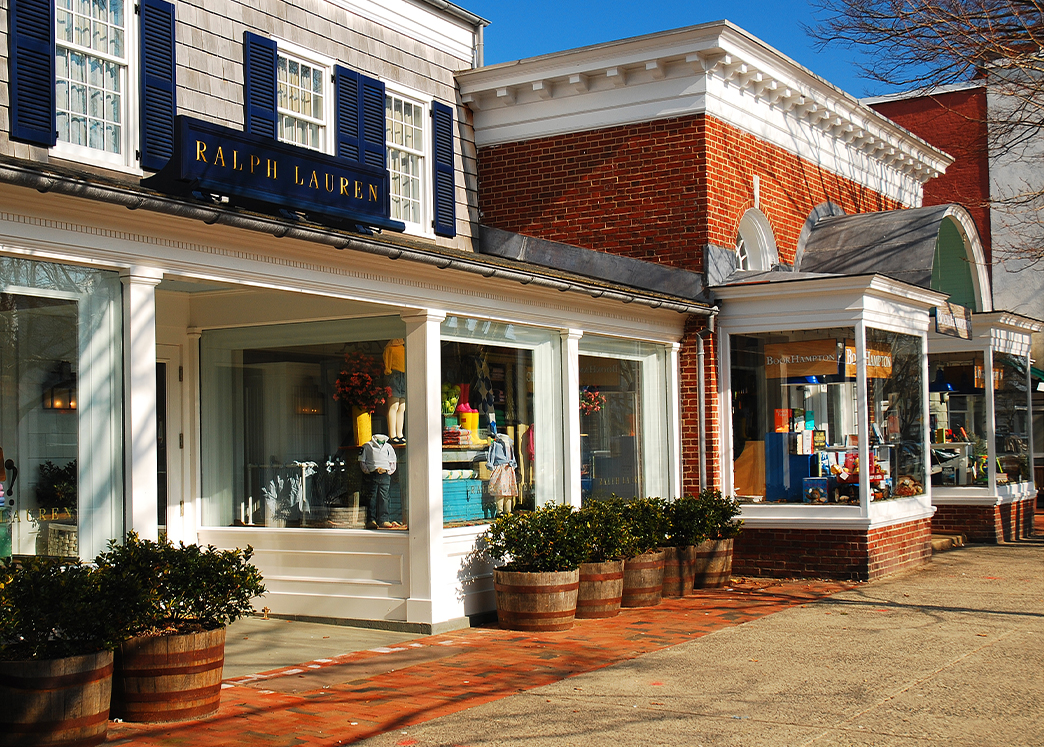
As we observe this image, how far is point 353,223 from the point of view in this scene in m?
9.25

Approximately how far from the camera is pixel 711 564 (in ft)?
39.4

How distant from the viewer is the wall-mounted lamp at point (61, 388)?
23.4 feet

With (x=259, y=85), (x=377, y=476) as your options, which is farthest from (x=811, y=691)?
(x=259, y=85)

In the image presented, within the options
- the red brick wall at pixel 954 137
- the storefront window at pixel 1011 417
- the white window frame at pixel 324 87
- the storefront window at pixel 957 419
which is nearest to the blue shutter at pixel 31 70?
the white window frame at pixel 324 87

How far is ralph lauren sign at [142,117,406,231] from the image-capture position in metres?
7.74

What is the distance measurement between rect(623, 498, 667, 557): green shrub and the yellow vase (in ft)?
8.51

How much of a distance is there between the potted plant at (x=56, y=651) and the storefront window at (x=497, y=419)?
4.29 m

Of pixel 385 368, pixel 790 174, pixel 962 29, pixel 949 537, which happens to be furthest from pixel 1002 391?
pixel 385 368

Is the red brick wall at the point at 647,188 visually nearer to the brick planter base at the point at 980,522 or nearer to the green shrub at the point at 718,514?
the green shrub at the point at 718,514

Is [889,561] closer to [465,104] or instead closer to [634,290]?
[634,290]

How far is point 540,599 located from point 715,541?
125 inches

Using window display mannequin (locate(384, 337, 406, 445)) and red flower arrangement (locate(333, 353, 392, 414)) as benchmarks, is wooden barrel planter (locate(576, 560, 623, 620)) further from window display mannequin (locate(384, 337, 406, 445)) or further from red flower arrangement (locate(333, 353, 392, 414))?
red flower arrangement (locate(333, 353, 392, 414))

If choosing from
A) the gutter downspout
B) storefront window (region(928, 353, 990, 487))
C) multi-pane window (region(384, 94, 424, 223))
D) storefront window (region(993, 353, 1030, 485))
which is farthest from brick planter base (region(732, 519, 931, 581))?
multi-pane window (region(384, 94, 424, 223))

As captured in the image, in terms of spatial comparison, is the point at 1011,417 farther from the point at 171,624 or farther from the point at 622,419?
the point at 171,624
